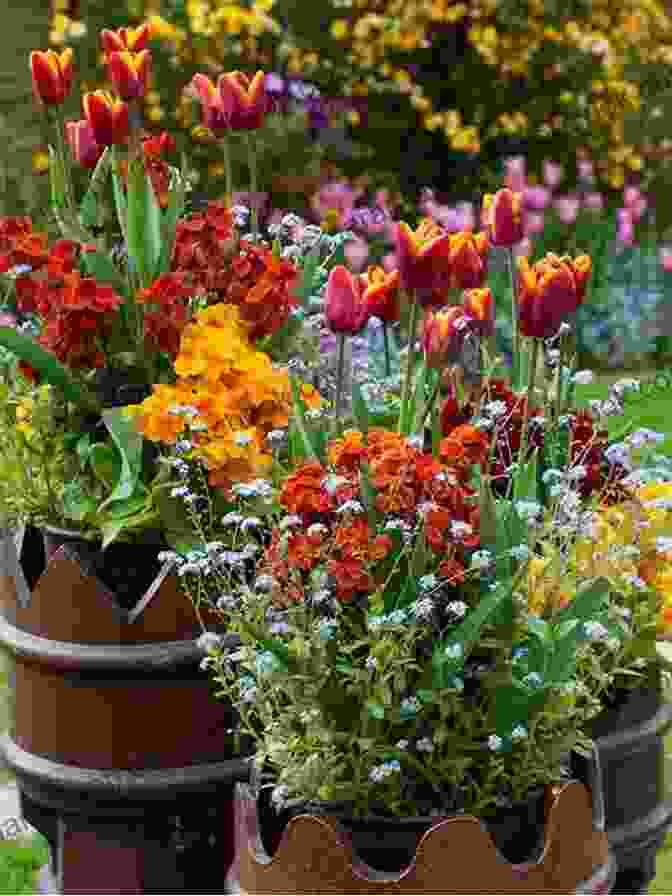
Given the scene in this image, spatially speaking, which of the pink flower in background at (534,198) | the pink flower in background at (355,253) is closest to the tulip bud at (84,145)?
the pink flower in background at (355,253)

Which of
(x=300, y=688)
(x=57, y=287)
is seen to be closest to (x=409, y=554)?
(x=300, y=688)

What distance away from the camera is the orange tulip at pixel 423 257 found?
2459mm

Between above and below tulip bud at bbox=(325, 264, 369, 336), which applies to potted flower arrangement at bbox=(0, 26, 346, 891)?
below

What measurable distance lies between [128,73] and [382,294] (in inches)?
31.7

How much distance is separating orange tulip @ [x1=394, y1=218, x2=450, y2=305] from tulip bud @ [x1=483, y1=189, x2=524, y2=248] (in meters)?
0.33

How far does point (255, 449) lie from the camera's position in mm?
2928

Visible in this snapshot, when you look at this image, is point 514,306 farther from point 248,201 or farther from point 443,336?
point 248,201

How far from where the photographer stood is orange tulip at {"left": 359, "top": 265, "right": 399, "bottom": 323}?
2709 mm

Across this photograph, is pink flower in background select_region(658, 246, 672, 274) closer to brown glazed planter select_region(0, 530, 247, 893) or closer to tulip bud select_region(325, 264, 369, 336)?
brown glazed planter select_region(0, 530, 247, 893)

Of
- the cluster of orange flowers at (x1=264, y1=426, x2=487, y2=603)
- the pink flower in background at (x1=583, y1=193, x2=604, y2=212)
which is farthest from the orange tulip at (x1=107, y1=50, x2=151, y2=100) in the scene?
the pink flower in background at (x1=583, y1=193, x2=604, y2=212)

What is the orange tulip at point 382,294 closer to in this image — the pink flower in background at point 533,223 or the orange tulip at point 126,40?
the orange tulip at point 126,40

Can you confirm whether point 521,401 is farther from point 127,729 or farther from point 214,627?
point 127,729

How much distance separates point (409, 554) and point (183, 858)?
39.4 inches

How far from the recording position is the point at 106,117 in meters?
3.09
